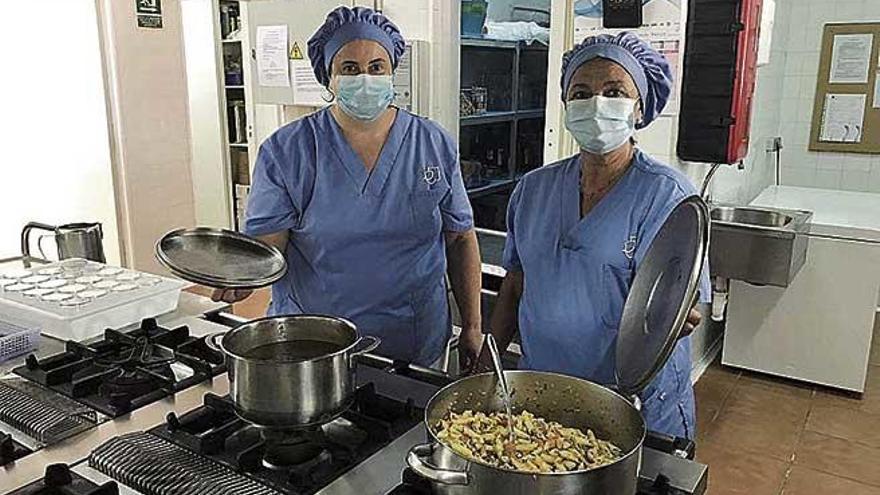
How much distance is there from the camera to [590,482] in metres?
0.72

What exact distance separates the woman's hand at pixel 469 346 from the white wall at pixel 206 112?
3.18 m

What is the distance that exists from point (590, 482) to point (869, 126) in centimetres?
Answer: 375

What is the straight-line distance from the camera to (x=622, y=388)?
984mm

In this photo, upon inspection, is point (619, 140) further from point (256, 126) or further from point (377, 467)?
point (256, 126)

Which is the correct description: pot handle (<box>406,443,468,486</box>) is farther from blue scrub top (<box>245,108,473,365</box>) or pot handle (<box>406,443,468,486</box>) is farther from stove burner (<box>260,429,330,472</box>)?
blue scrub top (<box>245,108,473,365</box>)

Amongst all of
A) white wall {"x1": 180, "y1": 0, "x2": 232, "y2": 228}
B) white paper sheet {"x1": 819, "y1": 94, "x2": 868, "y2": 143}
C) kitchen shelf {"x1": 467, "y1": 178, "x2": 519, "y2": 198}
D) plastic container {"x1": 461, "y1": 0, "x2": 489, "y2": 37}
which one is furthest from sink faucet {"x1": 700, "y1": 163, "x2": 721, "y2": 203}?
white wall {"x1": 180, "y1": 0, "x2": 232, "y2": 228}

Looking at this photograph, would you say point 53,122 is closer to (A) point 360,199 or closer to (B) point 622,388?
(A) point 360,199

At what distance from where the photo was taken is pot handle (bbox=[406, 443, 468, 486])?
0.74 meters

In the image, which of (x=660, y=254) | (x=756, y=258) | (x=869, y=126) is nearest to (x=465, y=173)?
(x=756, y=258)

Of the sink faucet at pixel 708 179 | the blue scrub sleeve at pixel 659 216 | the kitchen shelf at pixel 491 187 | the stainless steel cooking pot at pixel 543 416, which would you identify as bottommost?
the kitchen shelf at pixel 491 187

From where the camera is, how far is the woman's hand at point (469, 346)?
5.47ft

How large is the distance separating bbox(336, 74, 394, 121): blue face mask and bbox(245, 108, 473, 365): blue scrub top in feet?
0.17

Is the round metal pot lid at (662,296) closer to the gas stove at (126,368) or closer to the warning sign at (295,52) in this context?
the gas stove at (126,368)

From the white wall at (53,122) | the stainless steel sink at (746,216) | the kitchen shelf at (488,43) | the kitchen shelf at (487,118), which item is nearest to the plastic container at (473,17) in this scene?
the kitchen shelf at (488,43)
